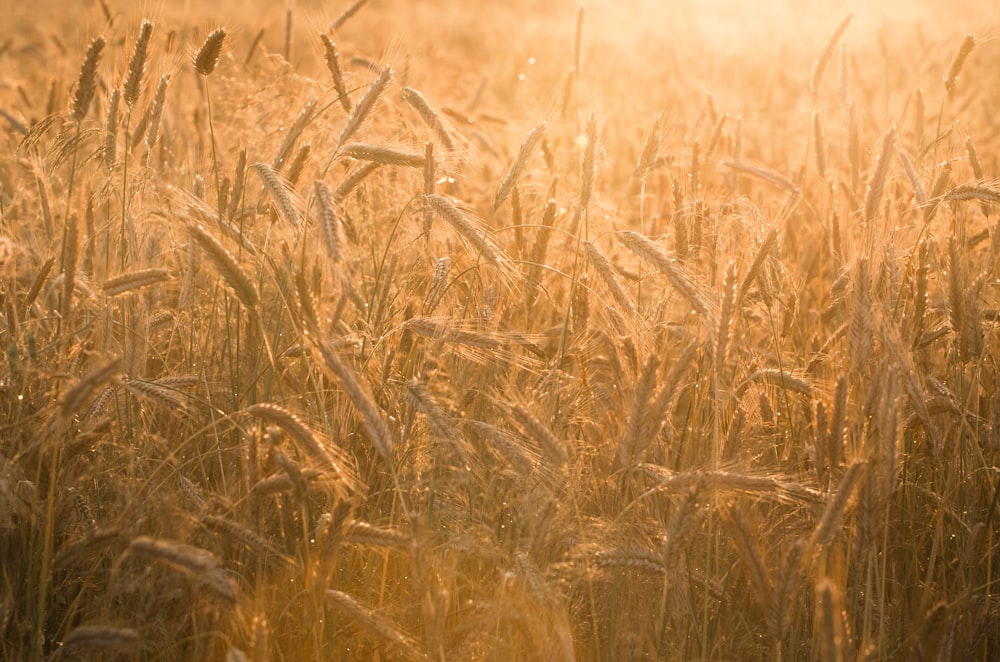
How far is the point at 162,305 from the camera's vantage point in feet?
9.23

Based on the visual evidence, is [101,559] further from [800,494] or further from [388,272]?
[800,494]

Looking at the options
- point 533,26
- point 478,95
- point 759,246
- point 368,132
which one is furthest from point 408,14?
point 759,246

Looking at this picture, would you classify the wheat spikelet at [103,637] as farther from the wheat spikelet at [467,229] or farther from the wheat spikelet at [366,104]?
the wheat spikelet at [366,104]

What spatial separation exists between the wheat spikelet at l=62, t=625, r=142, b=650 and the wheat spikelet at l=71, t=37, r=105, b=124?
1.42 meters

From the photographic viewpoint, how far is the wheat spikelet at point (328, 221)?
1.83 metres

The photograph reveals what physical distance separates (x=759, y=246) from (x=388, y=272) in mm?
898

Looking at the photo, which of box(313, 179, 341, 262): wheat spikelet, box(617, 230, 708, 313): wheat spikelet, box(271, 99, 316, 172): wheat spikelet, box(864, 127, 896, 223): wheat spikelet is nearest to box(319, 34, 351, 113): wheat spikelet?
box(271, 99, 316, 172): wheat spikelet

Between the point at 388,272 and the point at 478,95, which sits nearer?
the point at 388,272

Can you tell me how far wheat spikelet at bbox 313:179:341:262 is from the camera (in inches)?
72.1

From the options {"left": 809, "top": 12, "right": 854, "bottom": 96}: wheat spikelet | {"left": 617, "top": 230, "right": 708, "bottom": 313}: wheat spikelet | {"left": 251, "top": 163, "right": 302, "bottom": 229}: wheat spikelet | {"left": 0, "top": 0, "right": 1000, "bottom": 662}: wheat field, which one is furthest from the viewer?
{"left": 809, "top": 12, "right": 854, "bottom": 96}: wheat spikelet

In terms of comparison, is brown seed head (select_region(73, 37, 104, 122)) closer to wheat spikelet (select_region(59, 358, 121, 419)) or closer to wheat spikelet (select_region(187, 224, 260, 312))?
wheat spikelet (select_region(187, 224, 260, 312))

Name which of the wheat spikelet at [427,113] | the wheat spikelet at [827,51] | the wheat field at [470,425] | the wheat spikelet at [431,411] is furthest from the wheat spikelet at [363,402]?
the wheat spikelet at [827,51]

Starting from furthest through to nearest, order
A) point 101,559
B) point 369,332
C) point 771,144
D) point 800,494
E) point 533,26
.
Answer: point 533,26 < point 771,144 < point 369,332 < point 101,559 < point 800,494

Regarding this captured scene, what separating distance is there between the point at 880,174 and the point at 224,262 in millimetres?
1639
